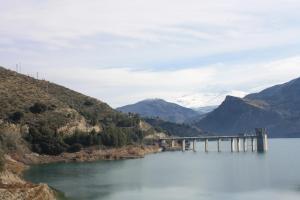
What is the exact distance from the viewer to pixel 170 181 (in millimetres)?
114375

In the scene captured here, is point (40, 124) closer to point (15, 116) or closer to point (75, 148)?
point (15, 116)

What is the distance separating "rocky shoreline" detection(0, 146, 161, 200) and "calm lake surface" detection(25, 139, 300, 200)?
565cm

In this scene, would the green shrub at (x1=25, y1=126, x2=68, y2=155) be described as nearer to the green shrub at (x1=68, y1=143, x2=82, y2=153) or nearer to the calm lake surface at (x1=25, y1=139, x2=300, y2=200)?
the green shrub at (x1=68, y1=143, x2=82, y2=153)

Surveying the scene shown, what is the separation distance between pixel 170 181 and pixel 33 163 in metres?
53.1

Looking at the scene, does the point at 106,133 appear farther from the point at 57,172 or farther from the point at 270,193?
the point at 270,193

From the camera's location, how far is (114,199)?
86312 mm

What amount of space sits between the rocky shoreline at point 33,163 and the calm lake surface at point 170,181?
222 inches

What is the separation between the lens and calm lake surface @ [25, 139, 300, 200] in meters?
92.4

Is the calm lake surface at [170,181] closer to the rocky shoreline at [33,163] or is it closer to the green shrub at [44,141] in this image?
the rocky shoreline at [33,163]

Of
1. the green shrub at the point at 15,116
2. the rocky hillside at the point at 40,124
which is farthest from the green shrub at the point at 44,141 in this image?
the green shrub at the point at 15,116

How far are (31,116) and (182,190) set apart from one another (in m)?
86.7

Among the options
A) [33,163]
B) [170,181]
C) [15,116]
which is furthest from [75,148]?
[170,181]

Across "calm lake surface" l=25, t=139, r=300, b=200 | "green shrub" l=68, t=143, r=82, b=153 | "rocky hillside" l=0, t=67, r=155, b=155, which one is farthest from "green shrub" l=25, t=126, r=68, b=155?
"calm lake surface" l=25, t=139, r=300, b=200

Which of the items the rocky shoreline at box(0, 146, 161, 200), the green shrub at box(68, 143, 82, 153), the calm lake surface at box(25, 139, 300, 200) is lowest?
the calm lake surface at box(25, 139, 300, 200)
